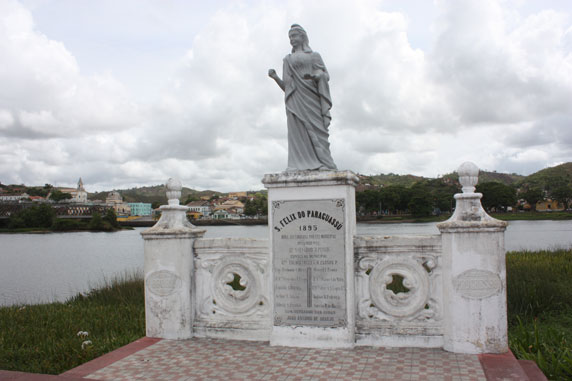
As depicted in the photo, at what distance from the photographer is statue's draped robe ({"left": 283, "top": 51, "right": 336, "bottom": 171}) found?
233 inches

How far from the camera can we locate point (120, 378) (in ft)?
14.8

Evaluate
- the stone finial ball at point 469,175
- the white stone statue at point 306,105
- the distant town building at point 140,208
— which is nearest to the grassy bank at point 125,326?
the stone finial ball at point 469,175

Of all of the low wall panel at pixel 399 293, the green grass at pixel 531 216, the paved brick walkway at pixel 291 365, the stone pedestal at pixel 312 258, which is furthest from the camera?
the green grass at pixel 531 216

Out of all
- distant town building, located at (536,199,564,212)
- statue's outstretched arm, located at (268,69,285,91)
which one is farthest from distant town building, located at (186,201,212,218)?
statue's outstretched arm, located at (268,69,285,91)

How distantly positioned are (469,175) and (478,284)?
1.26 m

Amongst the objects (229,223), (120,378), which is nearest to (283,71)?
(120,378)

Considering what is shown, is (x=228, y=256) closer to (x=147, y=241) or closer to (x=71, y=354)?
(x=147, y=241)

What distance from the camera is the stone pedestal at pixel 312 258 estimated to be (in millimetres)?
5434

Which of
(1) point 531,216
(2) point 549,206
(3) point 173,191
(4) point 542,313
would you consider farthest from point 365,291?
(2) point 549,206

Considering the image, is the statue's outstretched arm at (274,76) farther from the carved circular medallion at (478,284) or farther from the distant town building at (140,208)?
the distant town building at (140,208)

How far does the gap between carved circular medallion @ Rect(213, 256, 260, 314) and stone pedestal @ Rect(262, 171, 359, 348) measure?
0.35 meters

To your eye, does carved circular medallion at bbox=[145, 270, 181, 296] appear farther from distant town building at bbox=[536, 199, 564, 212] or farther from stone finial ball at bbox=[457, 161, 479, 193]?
distant town building at bbox=[536, 199, 564, 212]

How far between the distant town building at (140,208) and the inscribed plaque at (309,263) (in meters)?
161

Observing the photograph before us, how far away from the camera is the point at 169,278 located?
6.02 meters
